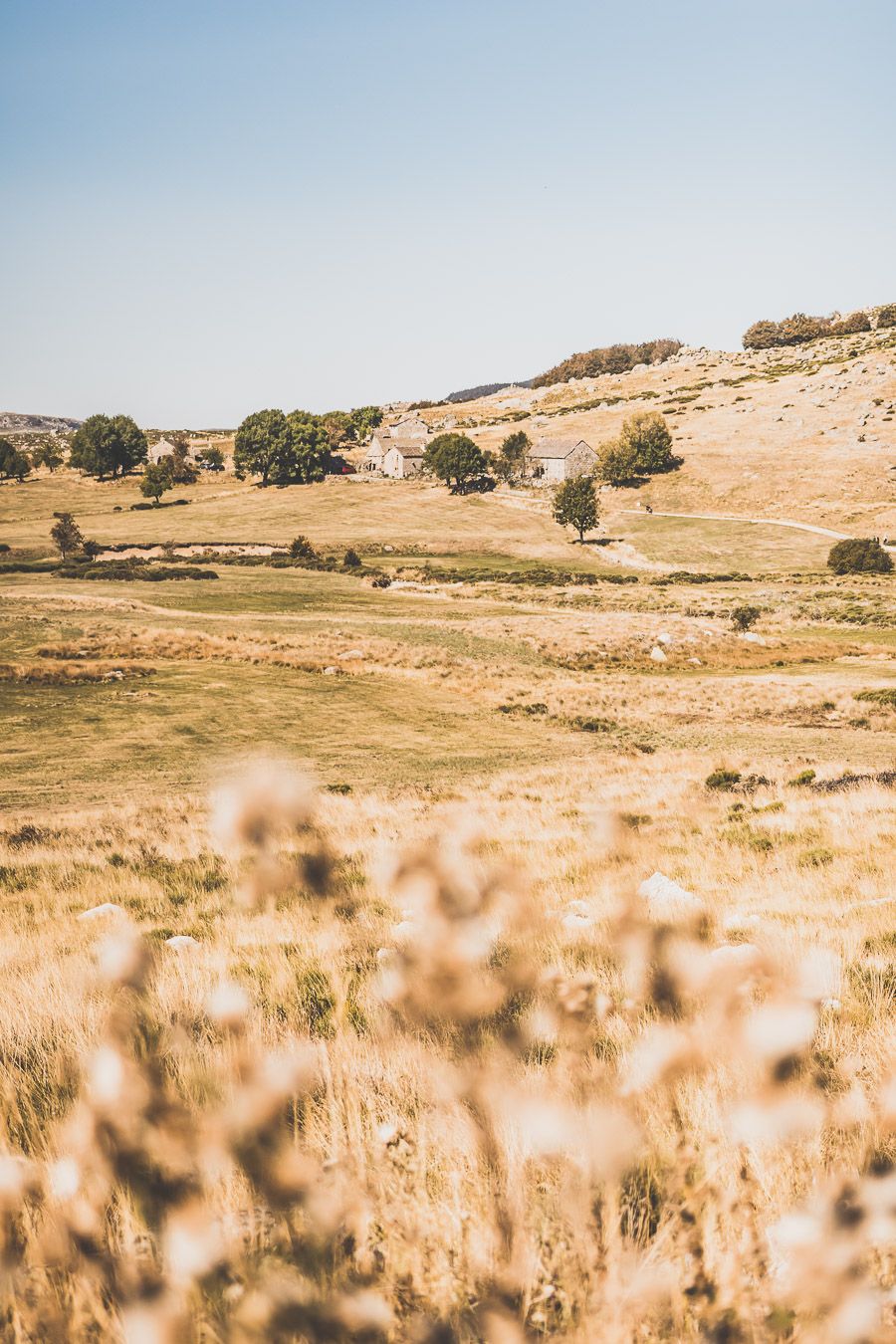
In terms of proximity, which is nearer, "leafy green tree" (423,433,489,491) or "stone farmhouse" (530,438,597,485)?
"leafy green tree" (423,433,489,491)

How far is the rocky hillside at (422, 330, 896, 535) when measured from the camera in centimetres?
10044

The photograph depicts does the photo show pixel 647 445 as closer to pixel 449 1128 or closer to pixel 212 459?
pixel 212 459

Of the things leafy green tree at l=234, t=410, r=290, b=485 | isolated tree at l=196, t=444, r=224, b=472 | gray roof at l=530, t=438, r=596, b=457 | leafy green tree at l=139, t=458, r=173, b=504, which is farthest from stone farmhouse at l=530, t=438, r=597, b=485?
isolated tree at l=196, t=444, r=224, b=472

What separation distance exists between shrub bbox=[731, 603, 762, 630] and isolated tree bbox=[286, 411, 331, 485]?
9412 cm

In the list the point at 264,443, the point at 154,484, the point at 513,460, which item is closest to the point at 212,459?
the point at 264,443

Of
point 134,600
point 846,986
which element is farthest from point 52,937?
point 134,600

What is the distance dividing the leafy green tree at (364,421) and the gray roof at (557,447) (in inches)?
2631

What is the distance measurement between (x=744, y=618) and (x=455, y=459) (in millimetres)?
74880

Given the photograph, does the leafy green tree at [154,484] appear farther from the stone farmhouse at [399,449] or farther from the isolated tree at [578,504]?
the isolated tree at [578,504]

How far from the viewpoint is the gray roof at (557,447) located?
12219cm

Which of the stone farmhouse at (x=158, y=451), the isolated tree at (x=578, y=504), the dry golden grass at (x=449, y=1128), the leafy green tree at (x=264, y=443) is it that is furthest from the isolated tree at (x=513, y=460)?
the dry golden grass at (x=449, y=1128)

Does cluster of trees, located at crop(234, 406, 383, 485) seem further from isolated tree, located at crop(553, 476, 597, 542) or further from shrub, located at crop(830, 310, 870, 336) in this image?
shrub, located at crop(830, 310, 870, 336)

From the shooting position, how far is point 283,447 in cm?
12812

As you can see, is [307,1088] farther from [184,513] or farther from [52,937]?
[184,513]
